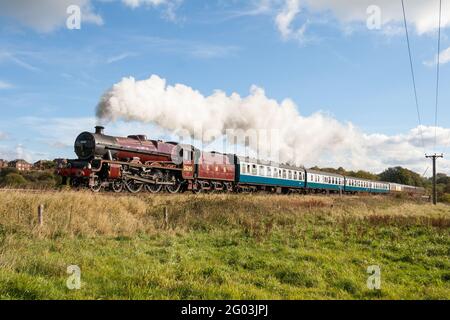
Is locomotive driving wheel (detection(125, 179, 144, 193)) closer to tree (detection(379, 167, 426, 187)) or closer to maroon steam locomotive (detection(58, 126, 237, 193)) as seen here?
maroon steam locomotive (detection(58, 126, 237, 193))

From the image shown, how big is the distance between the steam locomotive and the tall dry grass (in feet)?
10.2

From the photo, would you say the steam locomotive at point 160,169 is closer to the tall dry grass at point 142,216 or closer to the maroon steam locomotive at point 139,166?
the maroon steam locomotive at point 139,166

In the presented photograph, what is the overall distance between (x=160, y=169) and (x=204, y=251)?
14053 millimetres

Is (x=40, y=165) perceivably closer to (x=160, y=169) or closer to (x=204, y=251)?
(x=160, y=169)

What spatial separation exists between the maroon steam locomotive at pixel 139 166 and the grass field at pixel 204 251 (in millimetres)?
3288

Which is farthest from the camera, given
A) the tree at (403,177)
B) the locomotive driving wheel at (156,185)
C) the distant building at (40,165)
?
the tree at (403,177)

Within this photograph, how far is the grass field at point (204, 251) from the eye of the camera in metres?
7.05

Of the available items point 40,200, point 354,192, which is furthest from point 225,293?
point 354,192

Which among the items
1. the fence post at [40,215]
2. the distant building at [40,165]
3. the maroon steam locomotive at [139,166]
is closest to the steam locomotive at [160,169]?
the maroon steam locomotive at [139,166]

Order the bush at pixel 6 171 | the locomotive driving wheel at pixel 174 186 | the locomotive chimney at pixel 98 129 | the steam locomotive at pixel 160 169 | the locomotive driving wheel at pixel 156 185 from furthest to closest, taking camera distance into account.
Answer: the bush at pixel 6 171
the locomotive driving wheel at pixel 174 186
the locomotive driving wheel at pixel 156 185
the locomotive chimney at pixel 98 129
the steam locomotive at pixel 160 169

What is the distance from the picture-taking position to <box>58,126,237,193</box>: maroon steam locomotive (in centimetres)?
1997

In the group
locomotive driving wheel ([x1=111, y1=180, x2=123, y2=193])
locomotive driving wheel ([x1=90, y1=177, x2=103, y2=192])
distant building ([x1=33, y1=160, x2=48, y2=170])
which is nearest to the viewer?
locomotive driving wheel ([x1=90, y1=177, x2=103, y2=192])

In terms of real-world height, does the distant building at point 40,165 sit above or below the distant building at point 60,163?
above

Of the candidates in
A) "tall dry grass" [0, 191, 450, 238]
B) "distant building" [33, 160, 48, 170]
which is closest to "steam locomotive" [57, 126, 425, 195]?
"tall dry grass" [0, 191, 450, 238]
